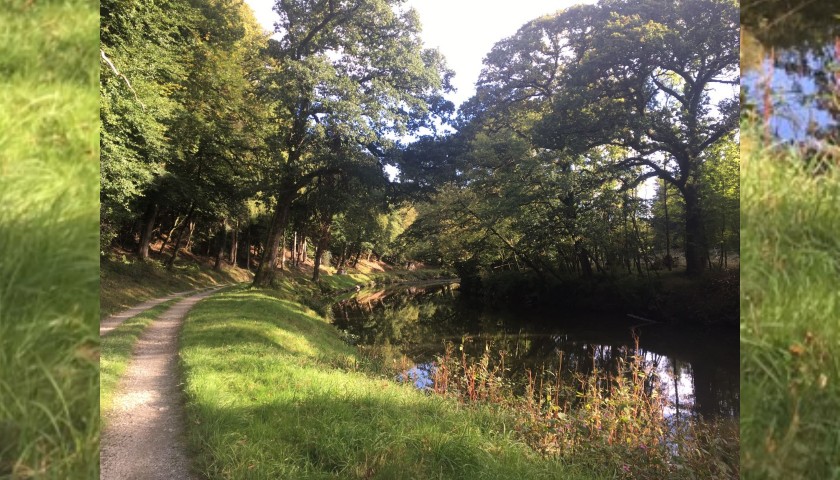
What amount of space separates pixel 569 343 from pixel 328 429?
11.1m

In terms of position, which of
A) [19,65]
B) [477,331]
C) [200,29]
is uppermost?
[200,29]

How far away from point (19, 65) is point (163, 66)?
1226 centimetres

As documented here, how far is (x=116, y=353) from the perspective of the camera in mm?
6777

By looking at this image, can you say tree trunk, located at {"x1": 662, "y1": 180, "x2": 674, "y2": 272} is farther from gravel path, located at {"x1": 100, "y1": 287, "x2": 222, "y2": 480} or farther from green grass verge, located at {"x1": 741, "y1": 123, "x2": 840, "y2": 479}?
green grass verge, located at {"x1": 741, "y1": 123, "x2": 840, "y2": 479}

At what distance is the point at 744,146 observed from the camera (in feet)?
4.07

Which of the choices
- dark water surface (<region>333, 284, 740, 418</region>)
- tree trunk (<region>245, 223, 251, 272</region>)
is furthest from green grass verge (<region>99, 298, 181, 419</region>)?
tree trunk (<region>245, 223, 251, 272</region>)

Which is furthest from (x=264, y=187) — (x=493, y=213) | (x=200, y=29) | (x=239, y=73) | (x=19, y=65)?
(x=19, y=65)

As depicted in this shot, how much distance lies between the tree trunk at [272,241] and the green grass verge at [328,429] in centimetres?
931

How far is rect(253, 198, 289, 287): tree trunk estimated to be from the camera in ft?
52.0

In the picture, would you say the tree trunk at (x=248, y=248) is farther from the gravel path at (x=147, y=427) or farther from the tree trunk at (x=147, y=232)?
the gravel path at (x=147, y=427)

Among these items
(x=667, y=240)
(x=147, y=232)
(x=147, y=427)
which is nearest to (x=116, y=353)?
(x=147, y=427)

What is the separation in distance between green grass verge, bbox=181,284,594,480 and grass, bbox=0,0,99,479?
2538 millimetres

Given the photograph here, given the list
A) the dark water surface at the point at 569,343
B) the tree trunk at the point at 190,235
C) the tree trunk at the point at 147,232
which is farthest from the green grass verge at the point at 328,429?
the tree trunk at the point at 190,235

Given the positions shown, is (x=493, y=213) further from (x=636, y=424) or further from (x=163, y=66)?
(x=636, y=424)
